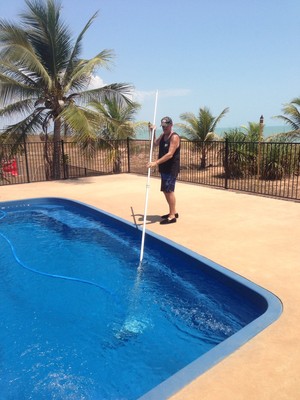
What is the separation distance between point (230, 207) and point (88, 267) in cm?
328

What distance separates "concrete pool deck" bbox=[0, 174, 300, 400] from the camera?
6.93 feet

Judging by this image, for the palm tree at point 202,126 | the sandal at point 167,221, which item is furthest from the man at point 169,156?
the palm tree at point 202,126

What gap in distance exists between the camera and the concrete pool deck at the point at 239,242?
2.11 meters

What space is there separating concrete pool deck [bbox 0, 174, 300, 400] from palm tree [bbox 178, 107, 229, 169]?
610 cm

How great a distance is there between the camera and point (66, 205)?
830 centimetres

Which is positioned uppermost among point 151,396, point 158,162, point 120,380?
point 158,162

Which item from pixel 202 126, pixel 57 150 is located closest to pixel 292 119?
pixel 202 126

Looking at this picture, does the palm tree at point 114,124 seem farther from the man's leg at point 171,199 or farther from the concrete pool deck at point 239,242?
the man's leg at point 171,199

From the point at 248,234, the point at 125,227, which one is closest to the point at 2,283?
the point at 125,227

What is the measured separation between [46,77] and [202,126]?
27.2ft

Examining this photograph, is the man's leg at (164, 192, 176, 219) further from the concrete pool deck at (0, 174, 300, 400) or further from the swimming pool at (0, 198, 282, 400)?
the swimming pool at (0, 198, 282, 400)

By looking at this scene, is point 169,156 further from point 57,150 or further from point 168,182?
point 57,150

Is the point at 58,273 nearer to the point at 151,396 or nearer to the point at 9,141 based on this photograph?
the point at 151,396

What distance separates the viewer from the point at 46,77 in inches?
402
